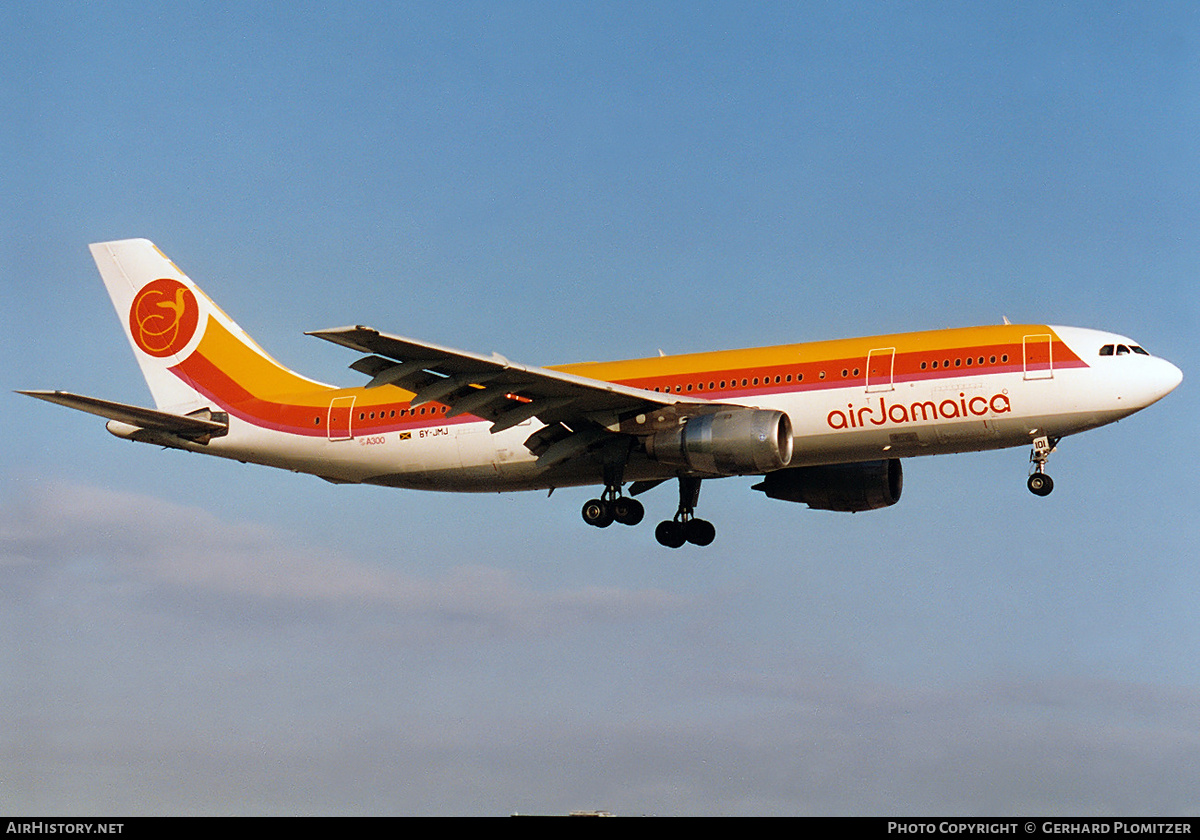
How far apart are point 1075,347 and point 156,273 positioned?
1115 inches

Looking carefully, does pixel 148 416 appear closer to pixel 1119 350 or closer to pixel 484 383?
pixel 484 383

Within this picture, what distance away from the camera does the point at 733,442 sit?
3612 cm

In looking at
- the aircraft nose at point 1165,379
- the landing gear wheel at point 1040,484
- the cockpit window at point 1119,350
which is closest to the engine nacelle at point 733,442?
the landing gear wheel at point 1040,484

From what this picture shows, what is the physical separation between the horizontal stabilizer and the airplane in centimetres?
7

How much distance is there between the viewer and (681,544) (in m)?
42.9

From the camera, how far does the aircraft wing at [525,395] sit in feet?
113

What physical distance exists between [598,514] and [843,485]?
24.6ft

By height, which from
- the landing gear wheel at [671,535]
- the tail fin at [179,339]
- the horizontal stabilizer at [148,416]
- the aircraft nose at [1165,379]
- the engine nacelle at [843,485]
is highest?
the tail fin at [179,339]

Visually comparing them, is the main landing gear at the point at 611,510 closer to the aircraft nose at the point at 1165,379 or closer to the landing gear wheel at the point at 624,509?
the landing gear wheel at the point at 624,509

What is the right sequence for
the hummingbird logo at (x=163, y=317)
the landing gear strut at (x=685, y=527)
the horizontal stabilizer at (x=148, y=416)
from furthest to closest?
1. the hummingbird logo at (x=163, y=317)
2. the landing gear strut at (x=685, y=527)
3. the horizontal stabilizer at (x=148, y=416)

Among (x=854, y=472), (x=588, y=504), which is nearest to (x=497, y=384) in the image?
(x=588, y=504)

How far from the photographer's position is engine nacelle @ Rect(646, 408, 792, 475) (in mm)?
35906

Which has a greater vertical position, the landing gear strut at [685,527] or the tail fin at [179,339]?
the tail fin at [179,339]

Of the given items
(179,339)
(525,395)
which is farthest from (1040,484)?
(179,339)
